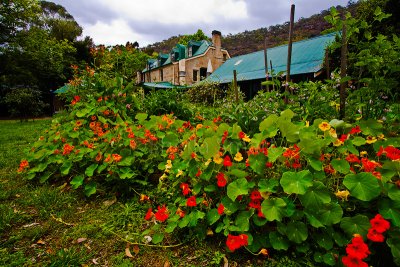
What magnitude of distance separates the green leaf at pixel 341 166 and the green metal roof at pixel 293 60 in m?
9.74

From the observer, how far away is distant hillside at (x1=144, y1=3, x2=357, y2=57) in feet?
144

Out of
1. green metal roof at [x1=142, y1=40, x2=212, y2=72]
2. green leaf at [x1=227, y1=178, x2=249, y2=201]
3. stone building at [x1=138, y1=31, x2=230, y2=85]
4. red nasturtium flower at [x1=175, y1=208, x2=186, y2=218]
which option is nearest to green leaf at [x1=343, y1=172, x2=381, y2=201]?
green leaf at [x1=227, y1=178, x2=249, y2=201]

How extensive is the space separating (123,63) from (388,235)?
5911 mm

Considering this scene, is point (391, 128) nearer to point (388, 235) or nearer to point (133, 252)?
point (388, 235)

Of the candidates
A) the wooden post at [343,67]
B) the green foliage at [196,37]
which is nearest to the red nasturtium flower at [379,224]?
the wooden post at [343,67]

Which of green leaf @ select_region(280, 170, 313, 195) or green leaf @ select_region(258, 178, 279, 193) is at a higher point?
green leaf @ select_region(280, 170, 313, 195)

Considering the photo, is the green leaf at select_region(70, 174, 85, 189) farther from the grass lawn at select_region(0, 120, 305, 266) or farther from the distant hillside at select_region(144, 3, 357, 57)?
the distant hillside at select_region(144, 3, 357, 57)

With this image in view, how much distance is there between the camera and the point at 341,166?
1.69 metres

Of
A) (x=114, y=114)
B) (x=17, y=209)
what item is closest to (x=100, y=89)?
(x=114, y=114)

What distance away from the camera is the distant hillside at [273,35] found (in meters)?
43.8

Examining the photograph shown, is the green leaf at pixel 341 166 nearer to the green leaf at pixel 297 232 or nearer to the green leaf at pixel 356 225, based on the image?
the green leaf at pixel 356 225

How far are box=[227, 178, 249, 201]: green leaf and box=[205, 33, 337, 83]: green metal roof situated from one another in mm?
9772

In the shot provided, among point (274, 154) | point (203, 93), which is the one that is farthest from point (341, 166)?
point (203, 93)

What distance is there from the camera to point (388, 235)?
4.96ft
